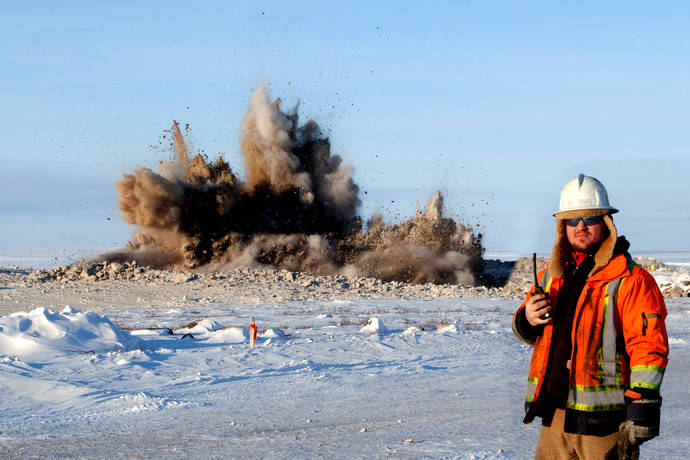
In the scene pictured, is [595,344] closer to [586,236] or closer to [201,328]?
[586,236]

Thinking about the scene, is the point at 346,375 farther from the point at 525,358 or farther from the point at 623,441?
the point at 623,441

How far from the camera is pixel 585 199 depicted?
4070 millimetres

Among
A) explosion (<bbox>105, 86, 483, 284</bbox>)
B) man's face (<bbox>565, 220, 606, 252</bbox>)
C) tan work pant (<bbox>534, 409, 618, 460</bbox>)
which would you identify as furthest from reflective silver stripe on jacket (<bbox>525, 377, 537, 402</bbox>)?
explosion (<bbox>105, 86, 483, 284</bbox>)

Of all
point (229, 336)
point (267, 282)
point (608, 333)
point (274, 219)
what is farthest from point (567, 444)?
point (274, 219)

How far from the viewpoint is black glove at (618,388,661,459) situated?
357cm

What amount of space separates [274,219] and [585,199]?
3460 cm

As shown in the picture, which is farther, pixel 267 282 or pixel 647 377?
pixel 267 282

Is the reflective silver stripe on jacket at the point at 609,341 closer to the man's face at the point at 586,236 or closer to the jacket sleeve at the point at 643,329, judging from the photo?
the jacket sleeve at the point at 643,329

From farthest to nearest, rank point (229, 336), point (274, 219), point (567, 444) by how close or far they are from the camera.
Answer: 1. point (274, 219)
2. point (229, 336)
3. point (567, 444)

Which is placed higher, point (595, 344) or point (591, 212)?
point (591, 212)

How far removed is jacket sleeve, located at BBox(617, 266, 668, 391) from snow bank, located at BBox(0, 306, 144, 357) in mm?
10554

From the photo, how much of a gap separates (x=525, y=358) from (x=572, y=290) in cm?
1006

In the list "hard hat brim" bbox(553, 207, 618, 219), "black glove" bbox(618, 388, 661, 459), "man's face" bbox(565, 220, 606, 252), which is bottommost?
"black glove" bbox(618, 388, 661, 459)

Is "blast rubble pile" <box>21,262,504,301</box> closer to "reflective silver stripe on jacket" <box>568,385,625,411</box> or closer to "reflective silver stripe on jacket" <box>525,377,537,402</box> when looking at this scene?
"reflective silver stripe on jacket" <box>525,377,537,402</box>
